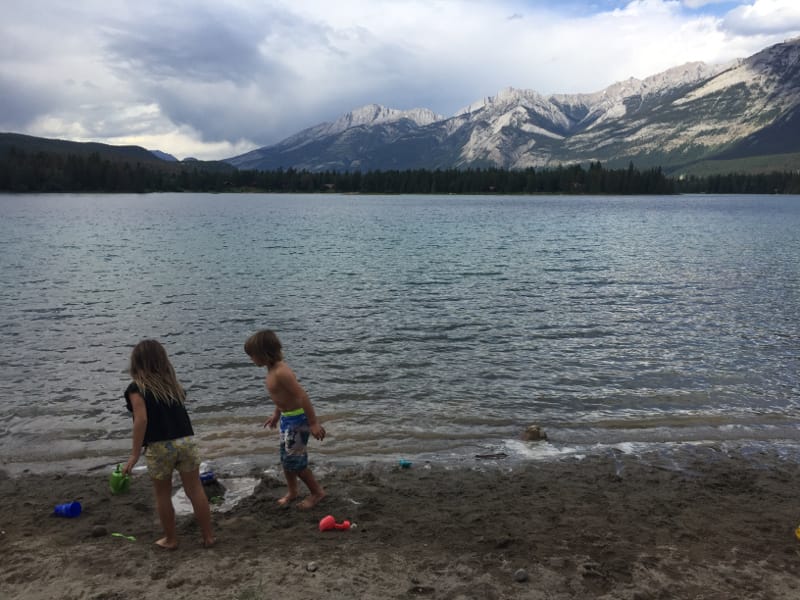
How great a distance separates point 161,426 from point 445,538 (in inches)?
169

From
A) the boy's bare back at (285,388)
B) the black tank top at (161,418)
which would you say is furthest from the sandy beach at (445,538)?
the boy's bare back at (285,388)

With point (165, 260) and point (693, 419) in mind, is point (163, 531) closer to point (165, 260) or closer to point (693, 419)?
point (693, 419)

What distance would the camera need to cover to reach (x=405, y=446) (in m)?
13.4

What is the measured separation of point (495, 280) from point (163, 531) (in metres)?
31.1

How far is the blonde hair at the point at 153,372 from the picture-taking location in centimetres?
768

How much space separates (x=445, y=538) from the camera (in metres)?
8.66

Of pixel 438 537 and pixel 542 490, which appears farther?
pixel 542 490

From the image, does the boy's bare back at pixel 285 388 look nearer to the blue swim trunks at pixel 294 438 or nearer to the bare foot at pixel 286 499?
the blue swim trunks at pixel 294 438

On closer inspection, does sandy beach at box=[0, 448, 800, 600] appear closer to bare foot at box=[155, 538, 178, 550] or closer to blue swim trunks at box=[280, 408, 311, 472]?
bare foot at box=[155, 538, 178, 550]

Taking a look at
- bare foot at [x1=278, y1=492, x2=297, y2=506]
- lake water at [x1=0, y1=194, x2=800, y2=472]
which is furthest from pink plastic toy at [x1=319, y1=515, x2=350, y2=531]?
lake water at [x1=0, y1=194, x2=800, y2=472]

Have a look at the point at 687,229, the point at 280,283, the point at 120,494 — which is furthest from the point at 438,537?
the point at 687,229

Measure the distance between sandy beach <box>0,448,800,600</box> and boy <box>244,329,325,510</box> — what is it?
468 millimetres

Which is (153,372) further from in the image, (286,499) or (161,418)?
(286,499)

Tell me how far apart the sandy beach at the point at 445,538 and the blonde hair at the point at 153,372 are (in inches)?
88.5
